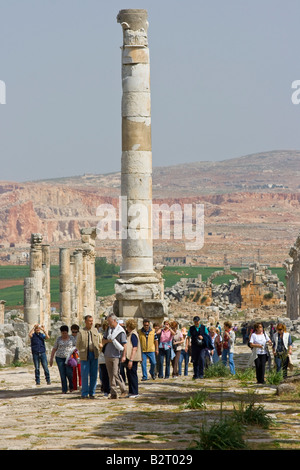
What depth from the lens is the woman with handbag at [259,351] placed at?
52.7ft

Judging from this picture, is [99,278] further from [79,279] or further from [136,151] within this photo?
[136,151]

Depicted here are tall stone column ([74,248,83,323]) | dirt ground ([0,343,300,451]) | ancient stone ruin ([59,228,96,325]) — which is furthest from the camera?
tall stone column ([74,248,83,323])

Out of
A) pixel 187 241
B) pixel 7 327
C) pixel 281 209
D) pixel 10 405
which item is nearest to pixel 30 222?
pixel 187 241

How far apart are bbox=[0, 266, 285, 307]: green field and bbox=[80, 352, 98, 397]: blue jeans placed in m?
53.4

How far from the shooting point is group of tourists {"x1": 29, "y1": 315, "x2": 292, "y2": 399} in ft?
46.3

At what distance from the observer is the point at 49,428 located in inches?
428

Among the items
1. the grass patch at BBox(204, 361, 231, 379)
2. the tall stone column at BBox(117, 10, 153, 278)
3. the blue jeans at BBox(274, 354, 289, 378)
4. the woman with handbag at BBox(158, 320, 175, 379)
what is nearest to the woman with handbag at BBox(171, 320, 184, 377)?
the woman with handbag at BBox(158, 320, 175, 379)

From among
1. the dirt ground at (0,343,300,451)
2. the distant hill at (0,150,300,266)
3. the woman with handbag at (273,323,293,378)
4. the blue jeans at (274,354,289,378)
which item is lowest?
the dirt ground at (0,343,300,451)

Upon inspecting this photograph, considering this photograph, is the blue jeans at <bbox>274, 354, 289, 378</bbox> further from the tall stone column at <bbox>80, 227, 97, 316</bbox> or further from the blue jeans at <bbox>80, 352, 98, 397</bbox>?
the tall stone column at <bbox>80, 227, 97, 316</bbox>

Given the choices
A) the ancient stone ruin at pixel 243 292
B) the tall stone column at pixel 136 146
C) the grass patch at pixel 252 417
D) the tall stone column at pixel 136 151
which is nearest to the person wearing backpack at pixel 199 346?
the tall stone column at pixel 136 151

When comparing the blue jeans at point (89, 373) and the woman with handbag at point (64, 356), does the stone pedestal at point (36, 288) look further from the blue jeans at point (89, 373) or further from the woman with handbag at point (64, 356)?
the blue jeans at point (89, 373)

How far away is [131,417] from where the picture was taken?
11789mm

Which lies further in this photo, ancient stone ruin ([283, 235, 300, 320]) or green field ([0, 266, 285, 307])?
green field ([0, 266, 285, 307])

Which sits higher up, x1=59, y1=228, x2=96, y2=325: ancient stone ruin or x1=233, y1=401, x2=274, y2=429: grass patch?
x1=59, y1=228, x2=96, y2=325: ancient stone ruin
